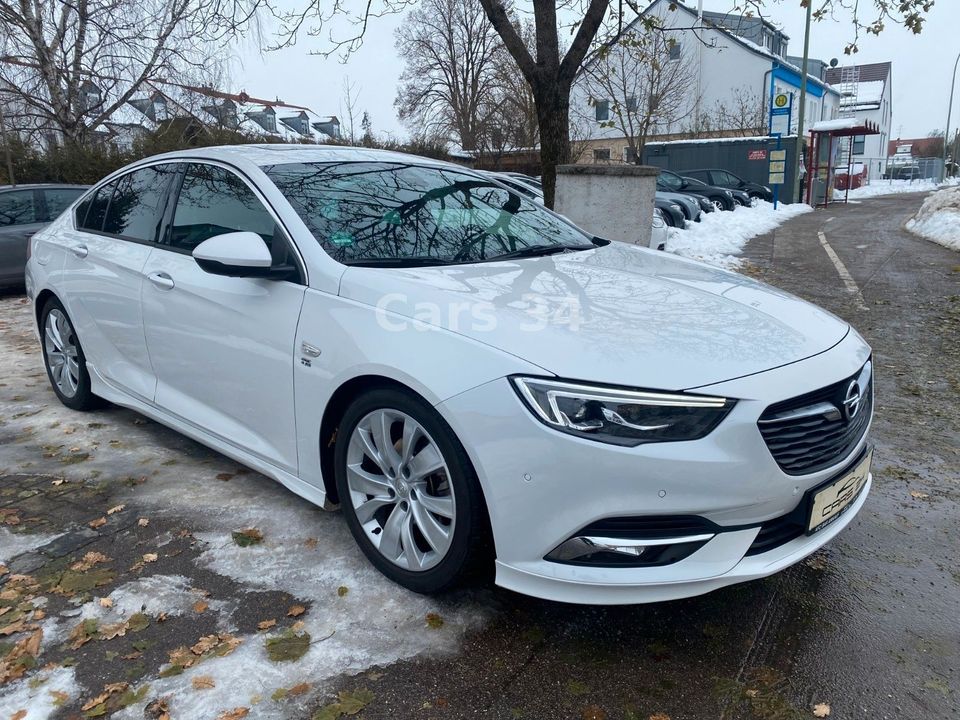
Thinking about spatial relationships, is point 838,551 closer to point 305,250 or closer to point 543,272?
point 543,272

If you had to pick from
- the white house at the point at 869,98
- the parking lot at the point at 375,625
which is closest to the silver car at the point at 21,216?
the parking lot at the point at 375,625

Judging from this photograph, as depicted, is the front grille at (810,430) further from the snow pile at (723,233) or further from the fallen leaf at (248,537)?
the snow pile at (723,233)

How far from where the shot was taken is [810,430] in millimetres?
2455

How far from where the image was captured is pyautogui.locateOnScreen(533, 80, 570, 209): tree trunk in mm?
8945

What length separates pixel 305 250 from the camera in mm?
3133

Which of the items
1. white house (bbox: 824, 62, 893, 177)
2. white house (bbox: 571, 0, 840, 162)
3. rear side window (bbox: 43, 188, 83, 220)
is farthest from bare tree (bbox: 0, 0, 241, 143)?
white house (bbox: 824, 62, 893, 177)

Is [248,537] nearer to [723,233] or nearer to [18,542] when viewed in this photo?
[18,542]

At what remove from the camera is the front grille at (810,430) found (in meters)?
2.36

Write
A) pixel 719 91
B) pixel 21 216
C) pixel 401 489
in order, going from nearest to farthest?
pixel 401 489 → pixel 21 216 → pixel 719 91

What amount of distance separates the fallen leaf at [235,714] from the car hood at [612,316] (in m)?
1.31

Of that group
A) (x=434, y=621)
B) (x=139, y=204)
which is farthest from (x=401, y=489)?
(x=139, y=204)

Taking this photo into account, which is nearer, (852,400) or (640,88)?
(852,400)

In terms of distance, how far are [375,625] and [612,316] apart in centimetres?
136

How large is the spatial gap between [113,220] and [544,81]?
5787 mm
